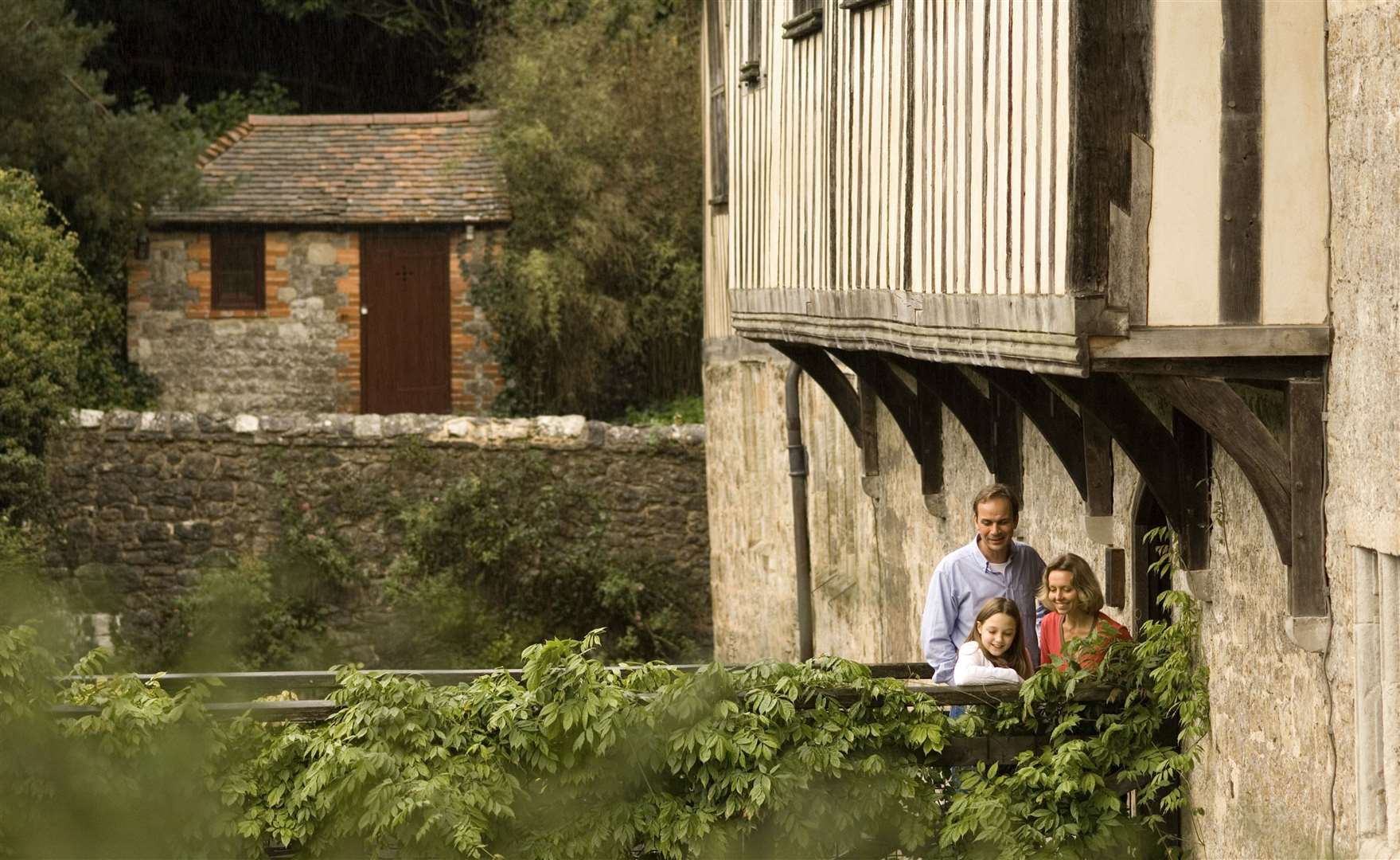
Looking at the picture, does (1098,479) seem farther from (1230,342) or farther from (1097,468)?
(1230,342)

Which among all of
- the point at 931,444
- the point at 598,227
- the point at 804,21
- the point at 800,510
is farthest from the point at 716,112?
the point at 598,227

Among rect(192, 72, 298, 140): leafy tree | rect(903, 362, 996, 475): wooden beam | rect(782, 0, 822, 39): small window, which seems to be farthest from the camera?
rect(192, 72, 298, 140): leafy tree

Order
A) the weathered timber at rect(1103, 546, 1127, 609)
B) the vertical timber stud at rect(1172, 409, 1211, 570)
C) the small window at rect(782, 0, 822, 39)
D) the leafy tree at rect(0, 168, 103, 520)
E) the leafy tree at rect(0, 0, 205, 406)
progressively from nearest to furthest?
the vertical timber stud at rect(1172, 409, 1211, 570) < the weathered timber at rect(1103, 546, 1127, 609) < the small window at rect(782, 0, 822, 39) < the leafy tree at rect(0, 168, 103, 520) < the leafy tree at rect(0, 0, 205, 406)

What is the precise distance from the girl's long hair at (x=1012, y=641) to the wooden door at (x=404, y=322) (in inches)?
593

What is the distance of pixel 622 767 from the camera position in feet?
17.5

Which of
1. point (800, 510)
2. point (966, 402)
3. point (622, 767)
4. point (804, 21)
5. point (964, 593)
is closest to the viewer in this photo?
point (622, 767)

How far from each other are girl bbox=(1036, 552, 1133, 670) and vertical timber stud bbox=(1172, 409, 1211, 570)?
37 centimetres

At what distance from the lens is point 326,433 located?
16.6m

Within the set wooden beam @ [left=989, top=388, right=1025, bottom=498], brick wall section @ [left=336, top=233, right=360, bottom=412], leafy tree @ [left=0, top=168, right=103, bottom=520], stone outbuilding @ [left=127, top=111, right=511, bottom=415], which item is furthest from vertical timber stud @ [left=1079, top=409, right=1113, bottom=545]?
brick wall section @ [left=336, top=233, right=360, bottom=412]

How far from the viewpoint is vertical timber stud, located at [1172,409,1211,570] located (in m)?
5.18

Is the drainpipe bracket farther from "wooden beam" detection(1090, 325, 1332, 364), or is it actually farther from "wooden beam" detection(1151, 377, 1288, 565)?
"wooden beam" detection(1090, 325, 1332, 364)

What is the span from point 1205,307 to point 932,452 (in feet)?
13.6

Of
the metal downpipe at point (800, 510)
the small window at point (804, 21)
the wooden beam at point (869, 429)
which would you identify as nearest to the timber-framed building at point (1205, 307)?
the small window at point (804, 21)

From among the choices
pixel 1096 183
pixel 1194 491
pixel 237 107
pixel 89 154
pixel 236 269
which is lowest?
pixel 1194 491
